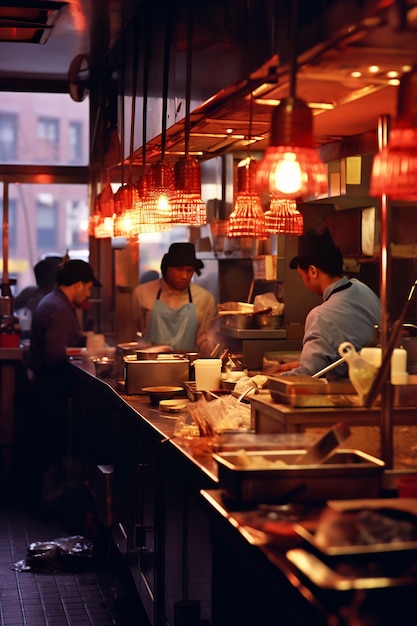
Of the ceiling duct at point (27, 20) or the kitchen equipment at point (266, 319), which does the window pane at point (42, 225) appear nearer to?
the ceiling duct at point (27, 20)

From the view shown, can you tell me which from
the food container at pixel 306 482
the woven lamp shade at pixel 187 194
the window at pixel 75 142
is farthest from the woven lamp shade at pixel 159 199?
the window at pixel 75 142

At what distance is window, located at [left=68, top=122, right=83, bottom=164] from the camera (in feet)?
33.2

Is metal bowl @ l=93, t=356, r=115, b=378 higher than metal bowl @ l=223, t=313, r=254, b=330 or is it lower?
lower

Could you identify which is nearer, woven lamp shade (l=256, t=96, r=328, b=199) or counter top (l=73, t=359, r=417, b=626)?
counter top (l=73, t=359, r=417, b=626)

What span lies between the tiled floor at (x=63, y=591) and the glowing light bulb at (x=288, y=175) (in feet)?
9.98

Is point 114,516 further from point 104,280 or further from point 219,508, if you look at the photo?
point 104,280

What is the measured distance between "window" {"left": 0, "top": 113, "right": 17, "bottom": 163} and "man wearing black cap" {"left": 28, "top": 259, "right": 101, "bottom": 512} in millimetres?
2258

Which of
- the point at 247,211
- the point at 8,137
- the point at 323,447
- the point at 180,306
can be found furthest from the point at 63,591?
the point at 8,137

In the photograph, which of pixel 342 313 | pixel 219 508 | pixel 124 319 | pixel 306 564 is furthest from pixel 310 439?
pixel 124 319

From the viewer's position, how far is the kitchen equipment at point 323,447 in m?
3.10

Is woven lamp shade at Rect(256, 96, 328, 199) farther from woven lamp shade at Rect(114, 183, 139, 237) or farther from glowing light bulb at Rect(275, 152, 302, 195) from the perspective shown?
woven lamp shade at Rect(114, 183, 139, 237)

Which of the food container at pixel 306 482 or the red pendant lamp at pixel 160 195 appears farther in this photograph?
the red pendant lamp at pixel 160 195

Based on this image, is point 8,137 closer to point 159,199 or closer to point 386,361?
point 159,199

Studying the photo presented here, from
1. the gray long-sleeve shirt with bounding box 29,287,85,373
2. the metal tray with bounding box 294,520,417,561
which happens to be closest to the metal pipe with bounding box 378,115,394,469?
the metal tray with bounding box 294,520,417,561
